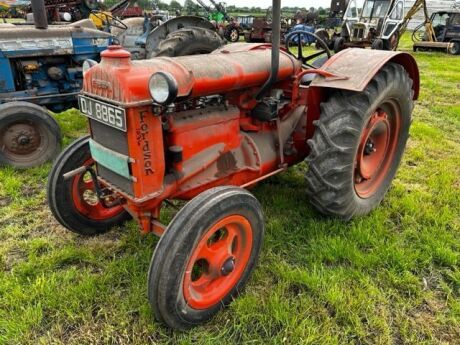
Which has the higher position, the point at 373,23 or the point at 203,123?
the point at 373,23

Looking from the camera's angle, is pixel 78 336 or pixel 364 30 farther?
pixel 364 30

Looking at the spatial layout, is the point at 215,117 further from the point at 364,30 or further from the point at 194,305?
the point at 364,30

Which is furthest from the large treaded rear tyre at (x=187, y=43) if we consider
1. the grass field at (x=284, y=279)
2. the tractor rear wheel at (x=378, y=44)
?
the tractor rear wheel at (x=378, y=44)

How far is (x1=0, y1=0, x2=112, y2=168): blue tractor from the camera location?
4.05m

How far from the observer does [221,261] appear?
216 centimetres

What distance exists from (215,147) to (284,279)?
0.95 metres

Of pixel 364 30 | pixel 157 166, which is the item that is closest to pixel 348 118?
pixel 157 166

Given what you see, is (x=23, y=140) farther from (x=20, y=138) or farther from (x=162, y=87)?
(x=162, y=87)

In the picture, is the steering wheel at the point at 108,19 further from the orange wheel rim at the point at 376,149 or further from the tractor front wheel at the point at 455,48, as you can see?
the tractor front wheel at the point at 455,48

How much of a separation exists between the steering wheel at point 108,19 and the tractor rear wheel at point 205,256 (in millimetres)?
6051

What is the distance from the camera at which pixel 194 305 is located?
2.06m

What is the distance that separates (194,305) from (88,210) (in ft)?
4.11

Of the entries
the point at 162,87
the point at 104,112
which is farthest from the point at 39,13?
the point at 162,87

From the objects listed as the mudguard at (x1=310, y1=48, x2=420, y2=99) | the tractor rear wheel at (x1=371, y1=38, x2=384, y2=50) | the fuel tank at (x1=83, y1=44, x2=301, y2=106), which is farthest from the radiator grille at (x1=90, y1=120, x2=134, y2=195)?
the tractor rear wheel at (x1=371, y1=38, x2=384, y2=50)
